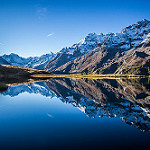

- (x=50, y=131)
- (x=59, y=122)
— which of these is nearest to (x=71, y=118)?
(x=59, y=122)

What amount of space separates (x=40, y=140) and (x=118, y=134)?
25.7ft

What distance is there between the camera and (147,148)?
11930 mm

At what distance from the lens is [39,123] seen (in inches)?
712

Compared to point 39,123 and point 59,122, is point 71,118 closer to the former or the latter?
point 59,122

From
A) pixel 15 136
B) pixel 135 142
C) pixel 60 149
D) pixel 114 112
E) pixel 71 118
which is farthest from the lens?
pixel 114 112

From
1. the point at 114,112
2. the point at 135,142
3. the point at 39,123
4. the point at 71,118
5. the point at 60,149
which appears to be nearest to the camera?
the point at 60,149

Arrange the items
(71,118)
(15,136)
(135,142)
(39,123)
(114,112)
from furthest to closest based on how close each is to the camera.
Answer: (114,112)
(71,118)
(39,123)
(15,136)
(135,142)

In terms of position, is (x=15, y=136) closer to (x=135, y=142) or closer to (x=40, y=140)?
(x=40, y=140)

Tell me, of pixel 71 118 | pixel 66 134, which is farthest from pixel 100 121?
pixel 66 134

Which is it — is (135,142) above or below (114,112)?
below

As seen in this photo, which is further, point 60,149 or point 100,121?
point 100,121

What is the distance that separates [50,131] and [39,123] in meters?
3.31

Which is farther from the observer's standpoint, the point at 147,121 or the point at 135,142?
the point at 147,121

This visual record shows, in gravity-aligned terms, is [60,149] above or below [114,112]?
below
